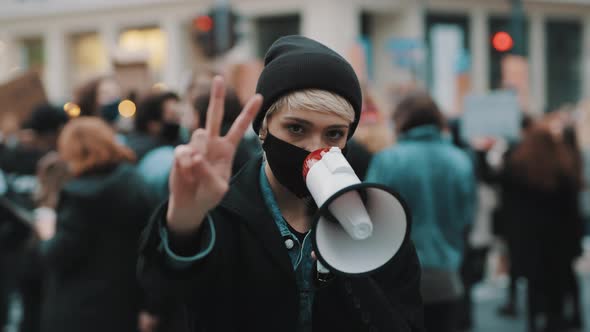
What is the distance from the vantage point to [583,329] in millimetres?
7613

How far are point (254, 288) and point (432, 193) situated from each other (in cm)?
307

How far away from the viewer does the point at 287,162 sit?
199cm

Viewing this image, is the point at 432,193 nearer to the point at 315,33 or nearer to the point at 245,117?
the point at 245,117

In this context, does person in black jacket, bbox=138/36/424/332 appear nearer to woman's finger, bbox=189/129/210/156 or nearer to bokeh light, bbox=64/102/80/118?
woman's finger, bbox=189/129/210/156

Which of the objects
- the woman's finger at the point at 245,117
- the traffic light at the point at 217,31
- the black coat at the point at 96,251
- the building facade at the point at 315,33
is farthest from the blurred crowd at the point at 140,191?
the building facade at the point at 315,33

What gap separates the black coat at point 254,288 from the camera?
1.81 metres

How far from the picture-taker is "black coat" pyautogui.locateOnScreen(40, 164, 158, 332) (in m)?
4.20

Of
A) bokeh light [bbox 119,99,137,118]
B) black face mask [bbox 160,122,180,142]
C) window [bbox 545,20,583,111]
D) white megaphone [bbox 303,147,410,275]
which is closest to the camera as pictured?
white megaphone [bbox 303,147,410,275]

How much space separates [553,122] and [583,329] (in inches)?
85.9

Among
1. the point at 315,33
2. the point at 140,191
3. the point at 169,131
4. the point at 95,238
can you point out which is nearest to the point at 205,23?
the point at 169,131

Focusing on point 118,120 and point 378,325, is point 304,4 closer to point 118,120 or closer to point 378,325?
point 118,120

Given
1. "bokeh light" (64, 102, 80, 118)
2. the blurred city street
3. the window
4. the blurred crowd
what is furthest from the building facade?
"bokeh light" (64, 102, 80, 118)

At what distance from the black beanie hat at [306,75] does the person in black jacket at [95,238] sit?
241cm

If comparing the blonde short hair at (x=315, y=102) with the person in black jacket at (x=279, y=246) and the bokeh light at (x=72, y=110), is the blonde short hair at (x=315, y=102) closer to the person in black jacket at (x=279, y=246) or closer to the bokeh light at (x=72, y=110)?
the person in black jacket at (x=279, y=246)
